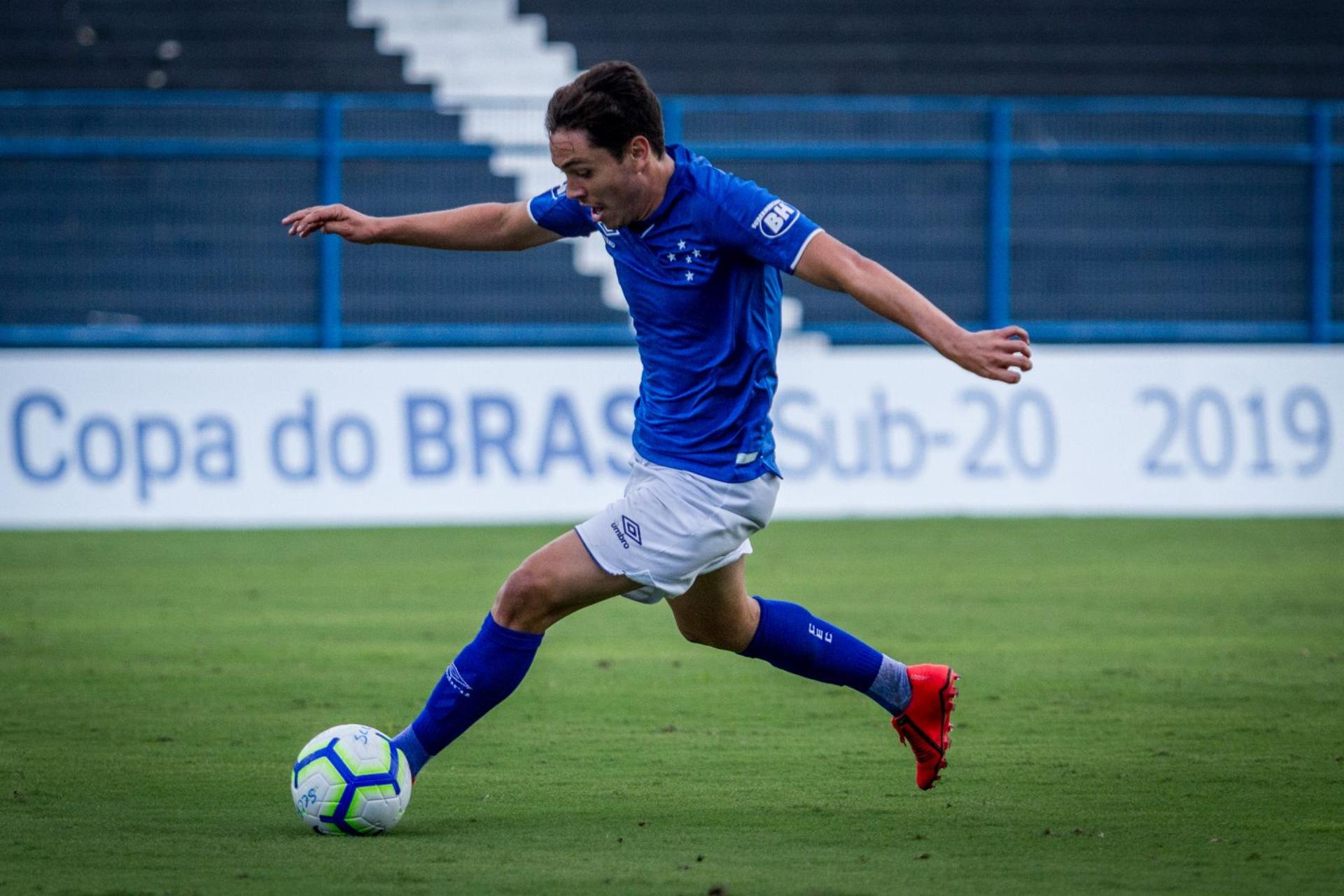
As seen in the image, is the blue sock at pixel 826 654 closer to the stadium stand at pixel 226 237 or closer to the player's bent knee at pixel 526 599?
the player's bent knee at pixel 526 599

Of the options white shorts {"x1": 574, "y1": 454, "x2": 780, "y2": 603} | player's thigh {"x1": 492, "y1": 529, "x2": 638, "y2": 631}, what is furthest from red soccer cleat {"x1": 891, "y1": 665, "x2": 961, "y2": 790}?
player's thigh {"x1": 492, "y1": 529, "x2": 638, "y2": 631}

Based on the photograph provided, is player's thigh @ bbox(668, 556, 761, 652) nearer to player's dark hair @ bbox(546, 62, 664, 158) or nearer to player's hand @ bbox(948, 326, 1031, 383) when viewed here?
player's hand @ bbox(948, 326, 1031, 383)

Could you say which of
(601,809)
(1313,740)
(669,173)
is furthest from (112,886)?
(1313,740)

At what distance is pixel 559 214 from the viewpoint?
16.3 ft

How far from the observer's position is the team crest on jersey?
439cm

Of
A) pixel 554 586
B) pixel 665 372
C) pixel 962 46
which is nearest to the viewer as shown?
pixel 554 586

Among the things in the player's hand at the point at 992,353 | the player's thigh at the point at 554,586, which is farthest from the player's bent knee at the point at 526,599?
the player's hand at the point at 992,353

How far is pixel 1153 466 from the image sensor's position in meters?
12.9

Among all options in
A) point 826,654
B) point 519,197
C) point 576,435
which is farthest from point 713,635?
point 519,197

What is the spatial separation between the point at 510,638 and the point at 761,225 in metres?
1.19

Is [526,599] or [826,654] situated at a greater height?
[526,599]

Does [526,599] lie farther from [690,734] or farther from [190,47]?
[190,47]

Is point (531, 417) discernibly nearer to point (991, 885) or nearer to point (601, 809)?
point (601, 809)

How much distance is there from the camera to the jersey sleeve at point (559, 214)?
4934 millimetres
